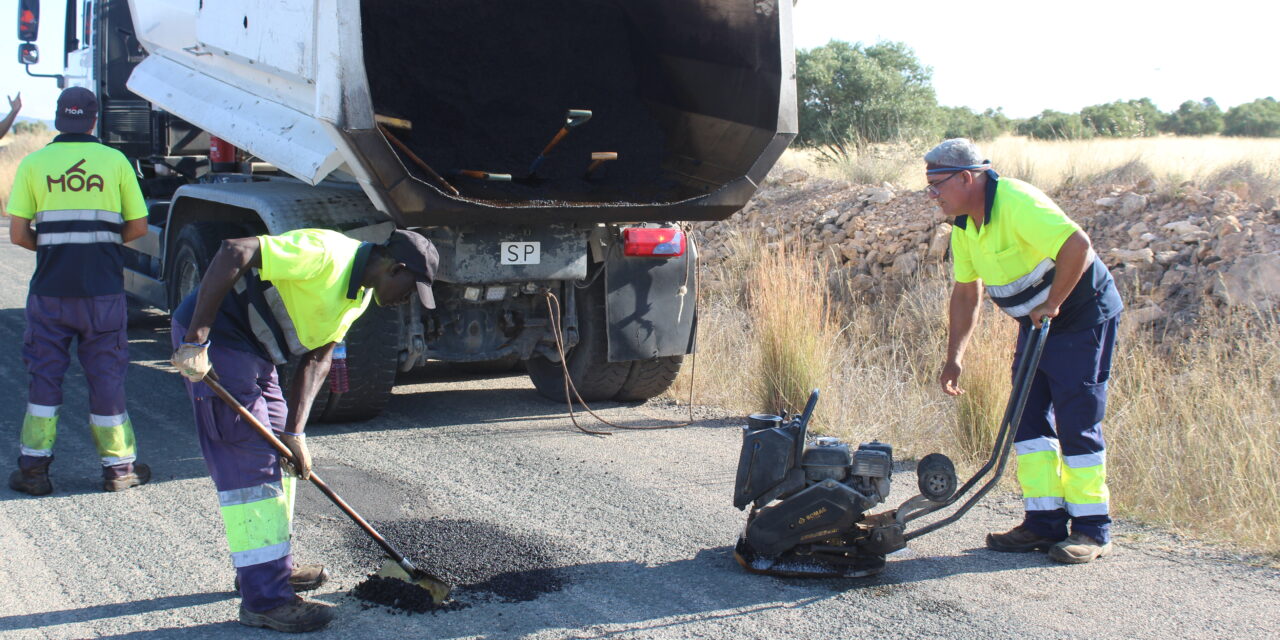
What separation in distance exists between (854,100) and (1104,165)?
7395mm

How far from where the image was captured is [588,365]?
6566 millimetres

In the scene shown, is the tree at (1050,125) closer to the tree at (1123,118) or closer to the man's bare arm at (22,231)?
the tree at (1123,118)

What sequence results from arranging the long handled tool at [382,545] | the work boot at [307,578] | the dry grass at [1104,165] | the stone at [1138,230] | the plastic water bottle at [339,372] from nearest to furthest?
the long handled tool at [382,545] → the work boot at [307,578] → the plastic water bottle at [339,372] → the stone at [1138,230] → the dry grass at [1104,165]

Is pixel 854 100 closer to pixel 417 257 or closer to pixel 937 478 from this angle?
pixel 937 478

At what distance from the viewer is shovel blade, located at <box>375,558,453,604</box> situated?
365cm

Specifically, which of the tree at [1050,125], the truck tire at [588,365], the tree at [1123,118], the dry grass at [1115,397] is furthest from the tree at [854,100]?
the truck tire at [588,365]

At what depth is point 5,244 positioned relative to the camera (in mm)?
15047

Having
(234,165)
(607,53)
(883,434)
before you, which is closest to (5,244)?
(234,165)

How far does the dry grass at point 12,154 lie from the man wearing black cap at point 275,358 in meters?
19.1

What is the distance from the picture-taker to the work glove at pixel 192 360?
329cm

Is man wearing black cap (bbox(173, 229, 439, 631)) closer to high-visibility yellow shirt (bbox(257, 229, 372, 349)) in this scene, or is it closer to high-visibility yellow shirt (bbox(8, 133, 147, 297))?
high-visibility yellow shirt (bbox(257, 229, 372, 349))

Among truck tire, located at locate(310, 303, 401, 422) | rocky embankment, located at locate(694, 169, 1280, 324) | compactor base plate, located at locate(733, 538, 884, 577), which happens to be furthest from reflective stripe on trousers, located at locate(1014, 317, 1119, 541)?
rocky embankment, located at locate(694, 169, 1280, 324)

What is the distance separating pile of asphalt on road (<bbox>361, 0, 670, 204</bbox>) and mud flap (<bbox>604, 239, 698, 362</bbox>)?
44cm

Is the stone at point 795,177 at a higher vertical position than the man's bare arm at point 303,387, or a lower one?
higher
